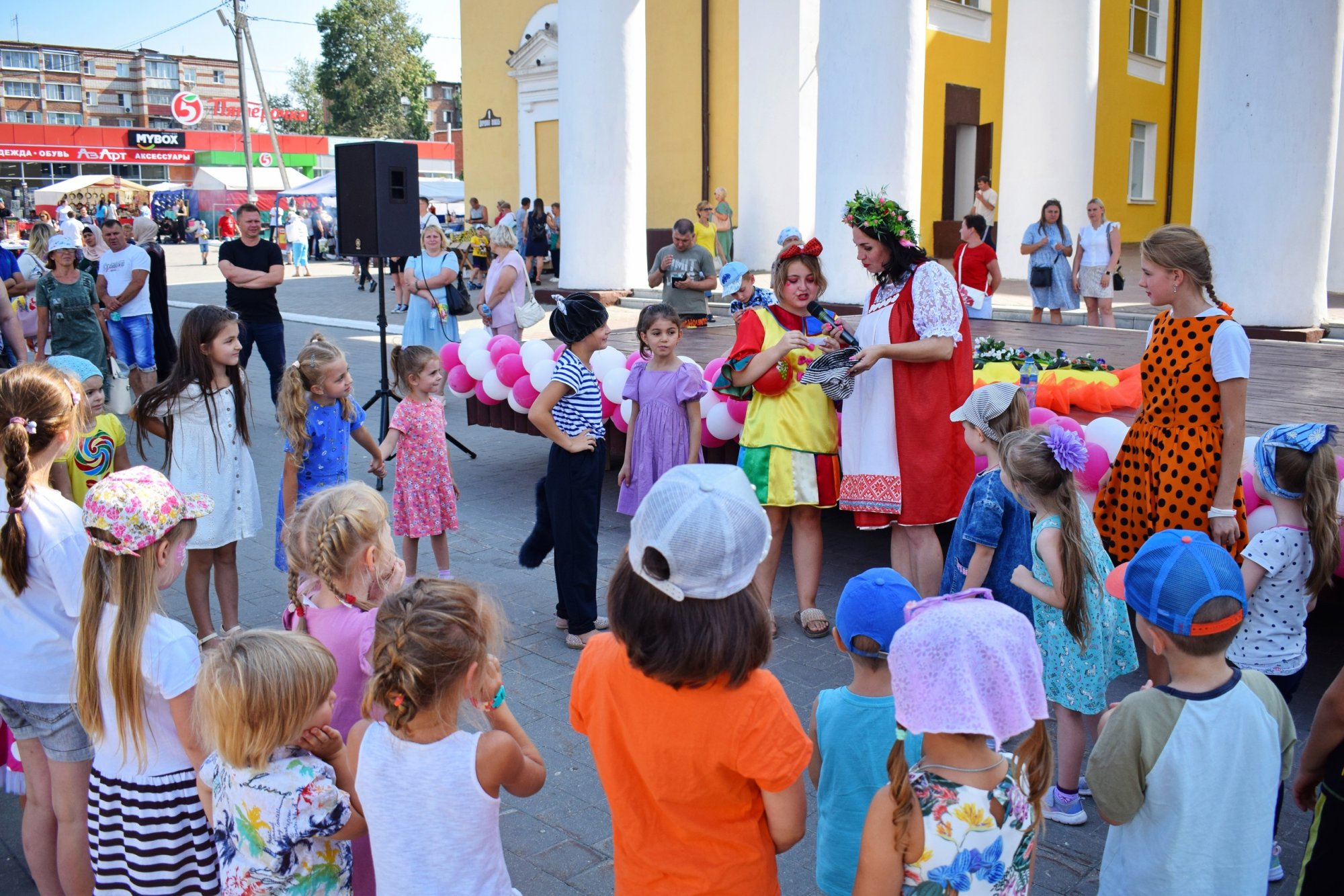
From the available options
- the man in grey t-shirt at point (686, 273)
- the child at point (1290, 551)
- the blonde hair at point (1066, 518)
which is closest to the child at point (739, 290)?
the blonde hair at point (1066, 518)

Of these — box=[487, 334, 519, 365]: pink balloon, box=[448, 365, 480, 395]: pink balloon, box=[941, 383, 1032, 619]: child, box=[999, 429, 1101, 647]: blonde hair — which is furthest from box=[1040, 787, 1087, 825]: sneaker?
box=[448, 365, 480, 395]: pink balloon

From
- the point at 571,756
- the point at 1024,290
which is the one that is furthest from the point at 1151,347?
the point at 1024,290

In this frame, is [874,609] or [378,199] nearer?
[874,609]

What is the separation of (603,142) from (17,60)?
273 feet

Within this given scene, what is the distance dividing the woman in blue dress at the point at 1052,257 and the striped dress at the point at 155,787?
34.2 feet

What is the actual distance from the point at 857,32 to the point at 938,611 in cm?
957

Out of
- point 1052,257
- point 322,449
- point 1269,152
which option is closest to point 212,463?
point 322,449

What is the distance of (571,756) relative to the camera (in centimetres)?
387

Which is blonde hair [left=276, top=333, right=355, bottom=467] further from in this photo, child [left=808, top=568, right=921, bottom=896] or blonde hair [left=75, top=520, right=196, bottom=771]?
child [left=808, top=568, right=921, bottom=896]

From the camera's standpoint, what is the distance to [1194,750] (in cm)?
216

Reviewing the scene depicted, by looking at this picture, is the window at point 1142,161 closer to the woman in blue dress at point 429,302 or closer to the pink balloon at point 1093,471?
the woman in blue dress at point 429,302

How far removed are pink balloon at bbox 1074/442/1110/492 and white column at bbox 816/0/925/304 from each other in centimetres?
581

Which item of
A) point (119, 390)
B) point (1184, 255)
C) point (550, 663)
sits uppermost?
point (1184, 255)

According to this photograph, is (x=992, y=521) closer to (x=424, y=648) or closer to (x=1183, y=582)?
(x=1183, y=582)
